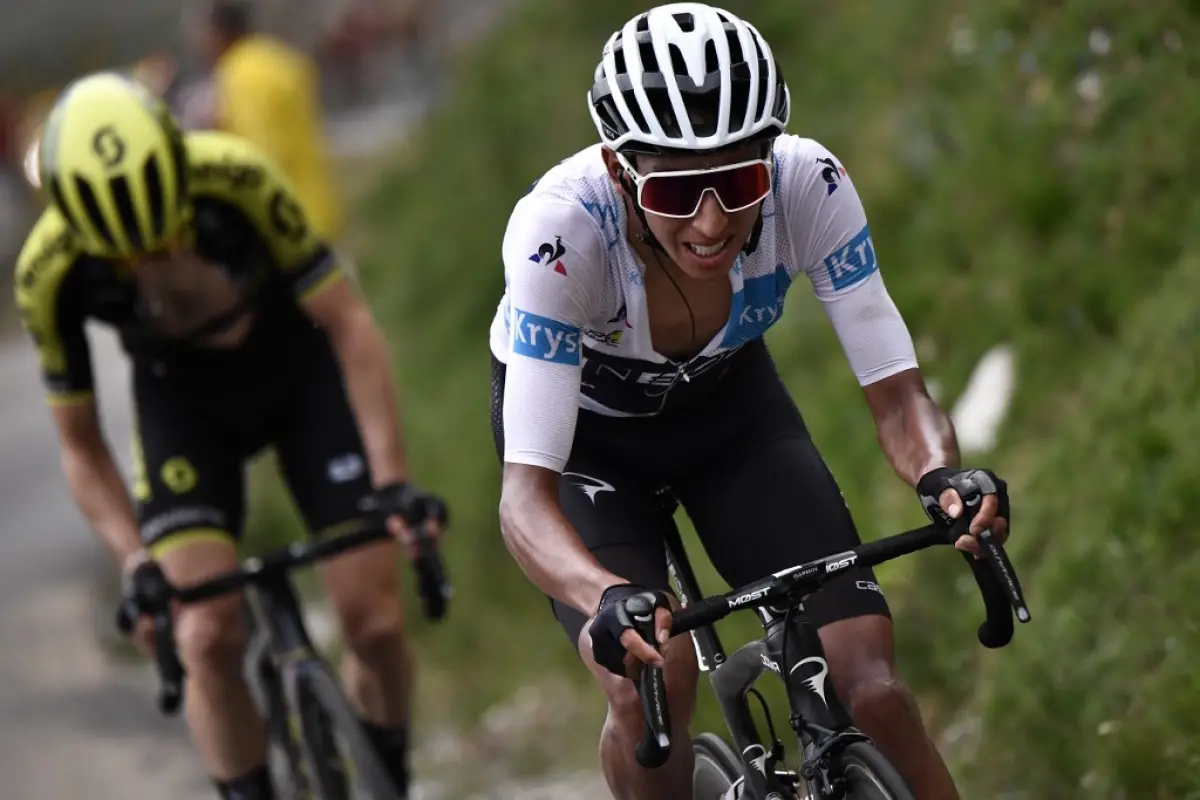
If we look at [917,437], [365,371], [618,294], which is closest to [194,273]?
[365,371]

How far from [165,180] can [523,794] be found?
2961 millimetres

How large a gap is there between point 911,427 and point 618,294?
0.67 metres

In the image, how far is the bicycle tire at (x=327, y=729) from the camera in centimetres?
470

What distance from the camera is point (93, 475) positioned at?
16.4ft

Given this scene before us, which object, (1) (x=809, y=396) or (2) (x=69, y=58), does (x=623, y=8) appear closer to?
(1) (x=809, y=396)

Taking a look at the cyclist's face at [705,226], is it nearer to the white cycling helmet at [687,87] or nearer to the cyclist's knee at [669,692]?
the white cycling helmet at [687,87]

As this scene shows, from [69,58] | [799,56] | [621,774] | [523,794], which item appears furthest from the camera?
[69,58]

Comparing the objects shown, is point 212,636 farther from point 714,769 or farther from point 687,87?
point 687,87

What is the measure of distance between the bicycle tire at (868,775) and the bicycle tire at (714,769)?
381 millimetres

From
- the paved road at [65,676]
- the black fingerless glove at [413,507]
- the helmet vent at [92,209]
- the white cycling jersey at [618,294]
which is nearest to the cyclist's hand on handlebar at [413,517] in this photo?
the black fingerless glove at [413,507]

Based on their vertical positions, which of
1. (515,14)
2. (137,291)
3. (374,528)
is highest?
(515,14)

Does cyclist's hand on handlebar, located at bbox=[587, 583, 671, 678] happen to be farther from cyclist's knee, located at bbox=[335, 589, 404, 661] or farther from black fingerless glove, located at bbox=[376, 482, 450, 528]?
cyclist's knee, located at bbox=[335, 589, 404, 661]

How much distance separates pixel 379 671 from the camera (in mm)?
5184

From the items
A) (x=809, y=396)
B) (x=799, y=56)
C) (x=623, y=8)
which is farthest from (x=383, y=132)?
(x=809, y=396)
